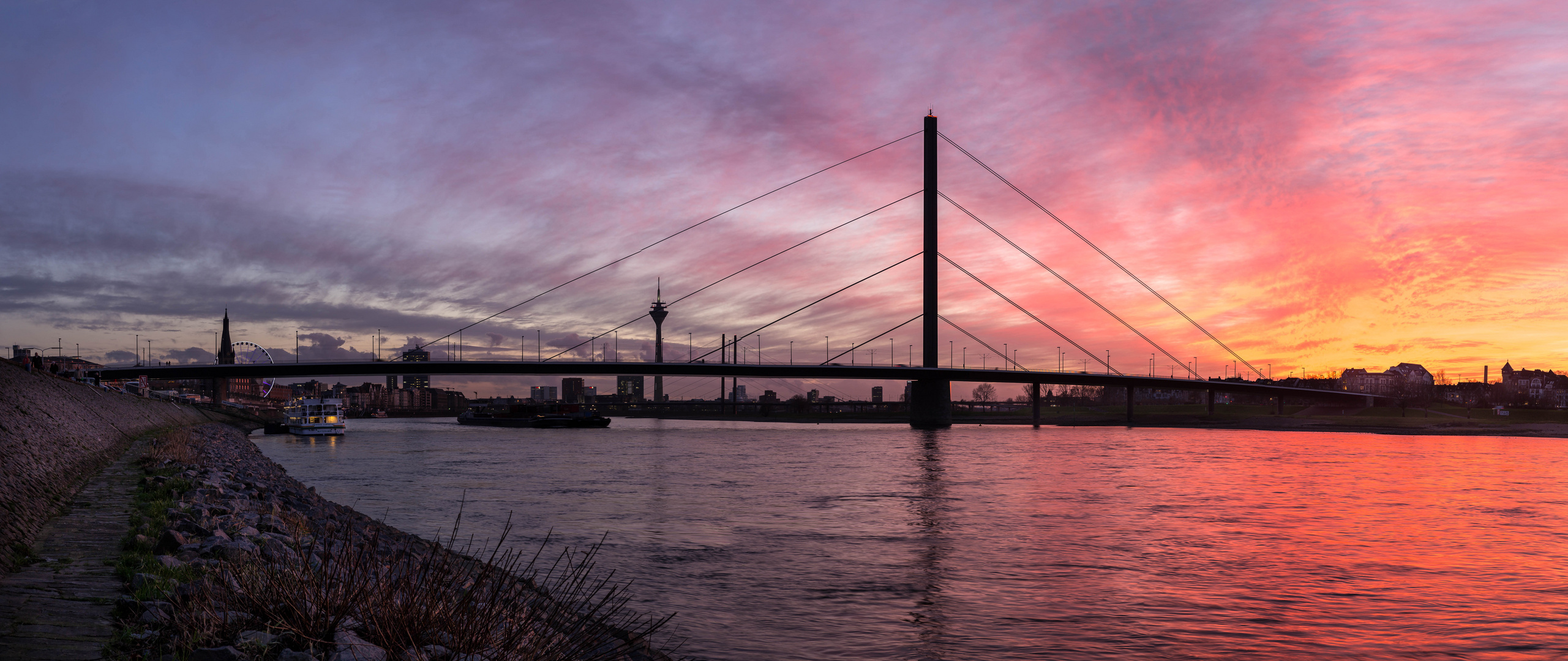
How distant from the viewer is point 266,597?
236 inches

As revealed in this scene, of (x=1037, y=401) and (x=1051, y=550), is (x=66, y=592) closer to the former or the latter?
(x=1051, y=550)

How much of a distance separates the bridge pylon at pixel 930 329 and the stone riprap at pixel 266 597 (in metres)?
79.0

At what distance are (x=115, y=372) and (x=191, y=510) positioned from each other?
104m

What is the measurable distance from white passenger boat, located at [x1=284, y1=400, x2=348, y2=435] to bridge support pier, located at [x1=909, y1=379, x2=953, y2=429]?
59833 mm

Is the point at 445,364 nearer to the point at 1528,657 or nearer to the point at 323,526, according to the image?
the point at 323,526

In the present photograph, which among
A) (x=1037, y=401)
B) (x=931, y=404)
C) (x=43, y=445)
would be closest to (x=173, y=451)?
(x=43, y=445)

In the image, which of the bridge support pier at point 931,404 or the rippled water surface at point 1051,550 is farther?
the bridge support pier at point 931,404

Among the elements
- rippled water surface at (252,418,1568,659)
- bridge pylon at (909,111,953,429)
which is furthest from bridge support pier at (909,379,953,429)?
rippled water surface at (252,418,1568,659)

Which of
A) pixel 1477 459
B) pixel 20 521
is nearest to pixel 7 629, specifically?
pixel 20 521

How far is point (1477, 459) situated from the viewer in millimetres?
46156

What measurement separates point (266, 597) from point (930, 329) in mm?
87709

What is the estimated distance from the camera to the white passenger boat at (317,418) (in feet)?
273

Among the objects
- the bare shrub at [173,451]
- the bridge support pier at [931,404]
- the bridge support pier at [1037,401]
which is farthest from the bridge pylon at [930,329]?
the bare shrub at [173,451]

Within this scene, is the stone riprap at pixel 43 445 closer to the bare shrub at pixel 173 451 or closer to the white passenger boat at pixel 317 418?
the bare shrub at pixel 173 451
